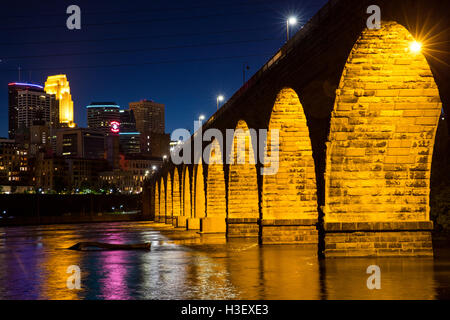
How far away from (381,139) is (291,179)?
973 centimetres

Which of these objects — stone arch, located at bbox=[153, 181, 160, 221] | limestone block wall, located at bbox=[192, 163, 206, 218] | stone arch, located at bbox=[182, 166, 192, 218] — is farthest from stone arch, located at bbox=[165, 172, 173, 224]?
limestone block wall, located at bbox=[192, 163, 206, 218]

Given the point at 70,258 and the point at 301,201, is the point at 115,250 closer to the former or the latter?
the point at 70,258

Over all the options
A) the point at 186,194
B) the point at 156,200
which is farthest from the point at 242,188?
the point at 156,200

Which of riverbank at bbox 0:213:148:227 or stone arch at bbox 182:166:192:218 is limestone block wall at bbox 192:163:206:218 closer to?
stone arch at bbox 182:166:192:218

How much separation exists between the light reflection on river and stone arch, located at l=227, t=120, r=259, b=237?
12.6 meters

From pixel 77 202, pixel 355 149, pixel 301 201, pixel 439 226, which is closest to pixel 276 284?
pixel 355 149

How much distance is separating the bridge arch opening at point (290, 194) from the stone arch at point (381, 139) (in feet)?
26.8

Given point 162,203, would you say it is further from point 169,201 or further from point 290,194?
point 290,194

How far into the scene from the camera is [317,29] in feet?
69.4

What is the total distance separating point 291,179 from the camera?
30453 mm

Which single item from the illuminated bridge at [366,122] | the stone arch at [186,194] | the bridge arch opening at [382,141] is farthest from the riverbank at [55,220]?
the bridge arch opening at [382,141]
